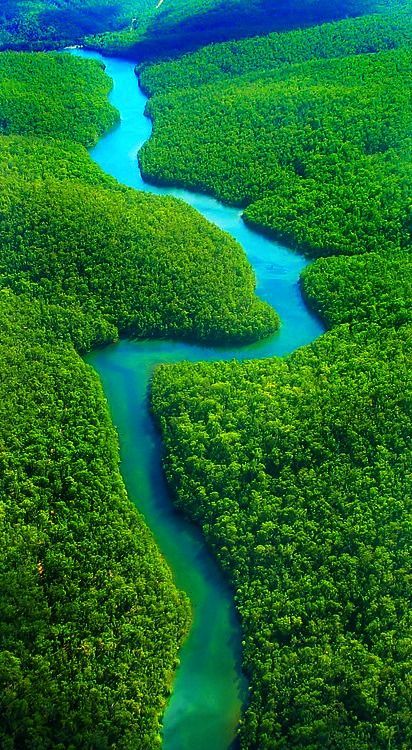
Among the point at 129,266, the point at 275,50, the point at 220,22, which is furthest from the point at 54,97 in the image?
the point at 129,266

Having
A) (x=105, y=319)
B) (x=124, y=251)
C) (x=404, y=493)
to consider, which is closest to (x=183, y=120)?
(x=124, y=251)

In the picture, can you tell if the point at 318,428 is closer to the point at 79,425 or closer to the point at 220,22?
the point at 79,425

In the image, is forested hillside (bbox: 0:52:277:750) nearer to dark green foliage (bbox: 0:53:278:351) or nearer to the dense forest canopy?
dark green foliage (bbox: 0:53:278:351)

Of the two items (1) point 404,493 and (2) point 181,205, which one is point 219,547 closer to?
(1) point 404,493

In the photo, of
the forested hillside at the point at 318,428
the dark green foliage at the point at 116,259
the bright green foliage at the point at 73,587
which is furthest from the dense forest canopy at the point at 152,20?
the bright green foliage at the point at 73,587

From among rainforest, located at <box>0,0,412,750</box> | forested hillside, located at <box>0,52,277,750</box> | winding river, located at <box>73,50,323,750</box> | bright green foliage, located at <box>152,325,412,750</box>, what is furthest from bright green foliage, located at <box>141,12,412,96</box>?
bright green foliage, located at <box>152,325,412,750</box>

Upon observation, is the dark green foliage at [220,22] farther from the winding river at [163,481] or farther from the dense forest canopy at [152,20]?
the winding river at [163,481]
